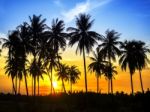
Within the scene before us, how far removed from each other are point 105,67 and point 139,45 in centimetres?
1267

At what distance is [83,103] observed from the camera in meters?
59.0

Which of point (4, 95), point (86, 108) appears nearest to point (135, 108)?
point (86, 108)

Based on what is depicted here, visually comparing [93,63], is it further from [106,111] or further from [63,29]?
[106,111]

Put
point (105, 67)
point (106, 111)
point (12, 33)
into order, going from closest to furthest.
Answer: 1. point (106, 111)
2. point (12, 33)
3. point (105, 67)

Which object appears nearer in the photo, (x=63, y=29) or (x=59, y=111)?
(x=59, y=111)

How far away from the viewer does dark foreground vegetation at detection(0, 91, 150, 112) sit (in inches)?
1994

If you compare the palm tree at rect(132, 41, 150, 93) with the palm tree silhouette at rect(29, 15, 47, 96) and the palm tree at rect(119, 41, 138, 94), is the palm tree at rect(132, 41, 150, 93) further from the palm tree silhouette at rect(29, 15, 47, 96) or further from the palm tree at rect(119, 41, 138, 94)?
the palm tree silhouette at rect(29, 15, 47, 96)

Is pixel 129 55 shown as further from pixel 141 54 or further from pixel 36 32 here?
pixel 36 32

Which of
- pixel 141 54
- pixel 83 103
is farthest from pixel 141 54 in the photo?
pixel 83 103

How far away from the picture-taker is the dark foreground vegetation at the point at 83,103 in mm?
50647

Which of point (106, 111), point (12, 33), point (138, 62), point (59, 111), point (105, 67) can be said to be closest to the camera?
point (59, 111)

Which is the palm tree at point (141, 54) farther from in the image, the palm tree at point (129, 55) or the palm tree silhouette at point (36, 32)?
the palm tree silhouette at point (36, 32)

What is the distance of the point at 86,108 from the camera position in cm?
5578

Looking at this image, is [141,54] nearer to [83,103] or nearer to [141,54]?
[141,54]
